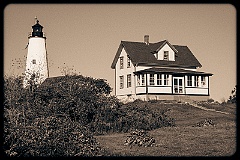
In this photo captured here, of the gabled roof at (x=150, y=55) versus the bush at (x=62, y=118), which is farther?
the gabled roof at (x=150, y=55)

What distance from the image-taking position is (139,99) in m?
45.2

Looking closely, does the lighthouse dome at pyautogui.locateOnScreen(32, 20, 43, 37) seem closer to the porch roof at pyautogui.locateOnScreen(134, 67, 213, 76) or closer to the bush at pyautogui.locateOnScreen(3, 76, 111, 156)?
the porch roof at pyautogui.locateOnScreen(134, 67, 213, 76)

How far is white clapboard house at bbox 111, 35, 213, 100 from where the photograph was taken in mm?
46375

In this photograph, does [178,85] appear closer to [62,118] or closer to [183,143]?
[62,118]

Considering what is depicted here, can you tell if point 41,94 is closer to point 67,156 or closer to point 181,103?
point 67,156

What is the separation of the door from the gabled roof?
2.17 meters

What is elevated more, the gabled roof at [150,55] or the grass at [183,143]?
the gabled roof at [150,55]

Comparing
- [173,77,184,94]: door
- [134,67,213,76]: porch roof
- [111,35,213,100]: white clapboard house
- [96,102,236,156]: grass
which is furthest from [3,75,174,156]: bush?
[173,77,184,94]: door

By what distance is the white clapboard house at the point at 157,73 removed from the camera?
46375 mm

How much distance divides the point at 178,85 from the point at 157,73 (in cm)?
269

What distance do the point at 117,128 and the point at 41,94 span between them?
3.99 meters

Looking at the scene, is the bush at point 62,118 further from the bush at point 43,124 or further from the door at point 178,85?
the door at point 178,85

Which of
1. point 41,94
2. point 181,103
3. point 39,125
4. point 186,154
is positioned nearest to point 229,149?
point 186,154

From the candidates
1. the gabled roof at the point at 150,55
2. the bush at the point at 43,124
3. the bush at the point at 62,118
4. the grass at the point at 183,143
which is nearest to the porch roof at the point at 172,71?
the gabled roof at the point at 150,55
